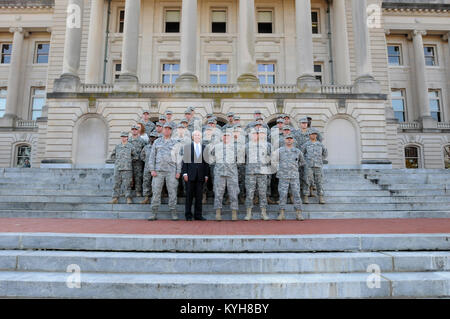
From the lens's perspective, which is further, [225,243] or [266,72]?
[266,72]

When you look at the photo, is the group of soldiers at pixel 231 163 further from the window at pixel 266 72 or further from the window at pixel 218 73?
the window at pixel 266 72

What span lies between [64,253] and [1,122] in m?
32.7

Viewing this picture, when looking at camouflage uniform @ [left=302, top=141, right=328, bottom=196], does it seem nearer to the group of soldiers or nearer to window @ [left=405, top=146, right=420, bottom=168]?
the group of soldiers

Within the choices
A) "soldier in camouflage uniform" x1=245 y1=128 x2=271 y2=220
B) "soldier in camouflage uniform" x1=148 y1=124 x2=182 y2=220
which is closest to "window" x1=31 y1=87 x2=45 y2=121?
"soldier in camouflage uniform" x1=148 y1=124 x2=182 y2=220

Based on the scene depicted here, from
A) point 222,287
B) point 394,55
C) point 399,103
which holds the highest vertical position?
point 394,55

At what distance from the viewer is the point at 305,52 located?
19750 mm

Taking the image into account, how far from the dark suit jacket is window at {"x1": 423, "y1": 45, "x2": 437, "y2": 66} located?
3448 cm

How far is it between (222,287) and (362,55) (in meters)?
20.7

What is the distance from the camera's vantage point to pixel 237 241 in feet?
14.6

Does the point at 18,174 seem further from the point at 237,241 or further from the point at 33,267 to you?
the point at 237,241

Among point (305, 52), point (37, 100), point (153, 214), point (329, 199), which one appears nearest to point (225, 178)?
point (153, 214)

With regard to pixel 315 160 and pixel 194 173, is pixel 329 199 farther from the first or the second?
pixel 194 173

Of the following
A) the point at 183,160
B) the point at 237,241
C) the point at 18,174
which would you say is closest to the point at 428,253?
the point at 237,241

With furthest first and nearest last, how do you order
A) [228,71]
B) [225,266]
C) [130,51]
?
[228,71], [130,51], [225,266]
